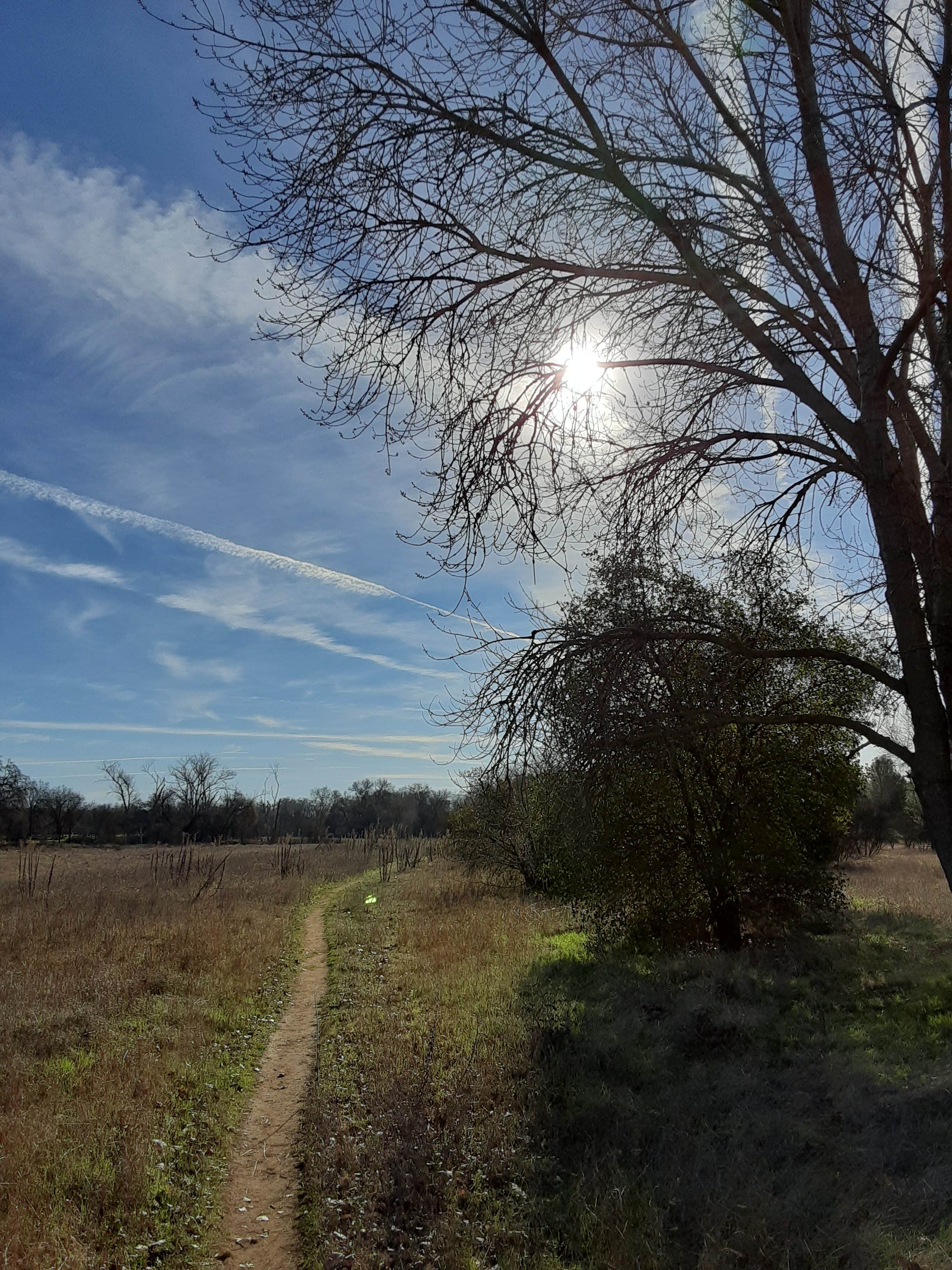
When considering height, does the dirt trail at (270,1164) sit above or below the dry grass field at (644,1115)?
below

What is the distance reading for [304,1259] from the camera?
192 inches

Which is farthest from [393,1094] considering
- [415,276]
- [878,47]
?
[878,47]

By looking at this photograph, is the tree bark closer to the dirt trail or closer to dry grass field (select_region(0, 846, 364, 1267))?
the dirt trail

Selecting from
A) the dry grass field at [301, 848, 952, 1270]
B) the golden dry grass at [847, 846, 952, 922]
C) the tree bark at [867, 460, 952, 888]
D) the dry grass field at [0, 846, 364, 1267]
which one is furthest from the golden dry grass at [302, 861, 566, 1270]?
the golden dry grass at [847, 846, 952, 922]

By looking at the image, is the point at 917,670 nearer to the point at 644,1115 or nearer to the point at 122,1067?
the point at 644,1115

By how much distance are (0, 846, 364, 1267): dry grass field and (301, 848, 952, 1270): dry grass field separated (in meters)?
0.99

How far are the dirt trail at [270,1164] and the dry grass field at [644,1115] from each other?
8.1 inches

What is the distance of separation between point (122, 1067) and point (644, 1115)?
16.2 ft

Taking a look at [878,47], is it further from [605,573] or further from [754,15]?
[605,573]

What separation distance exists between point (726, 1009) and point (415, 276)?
833 cm

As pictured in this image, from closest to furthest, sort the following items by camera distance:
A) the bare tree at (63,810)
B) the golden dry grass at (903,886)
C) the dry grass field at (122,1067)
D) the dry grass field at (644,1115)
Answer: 1. the dry grass field at (644,1115)
2. the dry grass field at (122,1067)
3. the golden dry grass at (903,886)
4. the bare tree at (63,810)

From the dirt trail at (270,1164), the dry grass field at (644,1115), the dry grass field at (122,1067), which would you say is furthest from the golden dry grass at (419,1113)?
the dry grass field at (122,1067)

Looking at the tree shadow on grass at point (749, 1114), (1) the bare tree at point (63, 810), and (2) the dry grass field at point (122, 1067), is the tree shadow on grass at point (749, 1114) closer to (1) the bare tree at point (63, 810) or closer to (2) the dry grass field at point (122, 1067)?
(2) the dry grass field at point (122, 1067)

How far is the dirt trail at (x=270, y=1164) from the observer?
5062mm
